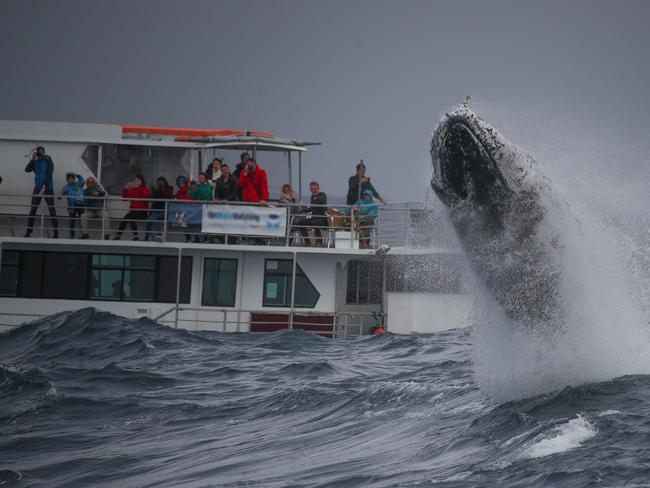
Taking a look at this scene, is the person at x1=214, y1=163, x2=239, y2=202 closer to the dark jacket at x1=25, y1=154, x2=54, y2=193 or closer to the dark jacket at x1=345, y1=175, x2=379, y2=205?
the dark jacket at x1=345, y1=175, x2=379, y2=205

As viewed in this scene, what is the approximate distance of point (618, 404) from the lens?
1139 cm

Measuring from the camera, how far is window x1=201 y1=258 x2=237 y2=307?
30547 mm

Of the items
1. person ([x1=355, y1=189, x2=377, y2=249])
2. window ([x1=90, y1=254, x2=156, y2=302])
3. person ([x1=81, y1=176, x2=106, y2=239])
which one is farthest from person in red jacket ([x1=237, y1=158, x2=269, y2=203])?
person ([x1=81, y1=176, x2=106, y2=239])

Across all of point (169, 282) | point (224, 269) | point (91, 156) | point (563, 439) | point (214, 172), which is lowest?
point (563, 439)

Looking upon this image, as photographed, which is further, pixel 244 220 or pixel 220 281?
→ pixel 220 281

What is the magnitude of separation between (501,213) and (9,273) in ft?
72.3

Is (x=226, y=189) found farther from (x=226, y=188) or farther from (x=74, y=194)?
(x=74, y=194)

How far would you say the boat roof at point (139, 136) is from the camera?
3150cm

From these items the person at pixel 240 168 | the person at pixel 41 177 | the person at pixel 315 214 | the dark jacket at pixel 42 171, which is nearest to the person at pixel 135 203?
the person at pixel 41 177

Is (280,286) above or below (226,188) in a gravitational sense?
below

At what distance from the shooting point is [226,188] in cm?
2956

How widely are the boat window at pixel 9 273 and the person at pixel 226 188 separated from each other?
20.9ft

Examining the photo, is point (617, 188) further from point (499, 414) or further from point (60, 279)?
point (60, 279)

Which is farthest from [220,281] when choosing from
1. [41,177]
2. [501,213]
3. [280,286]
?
[501,213]
